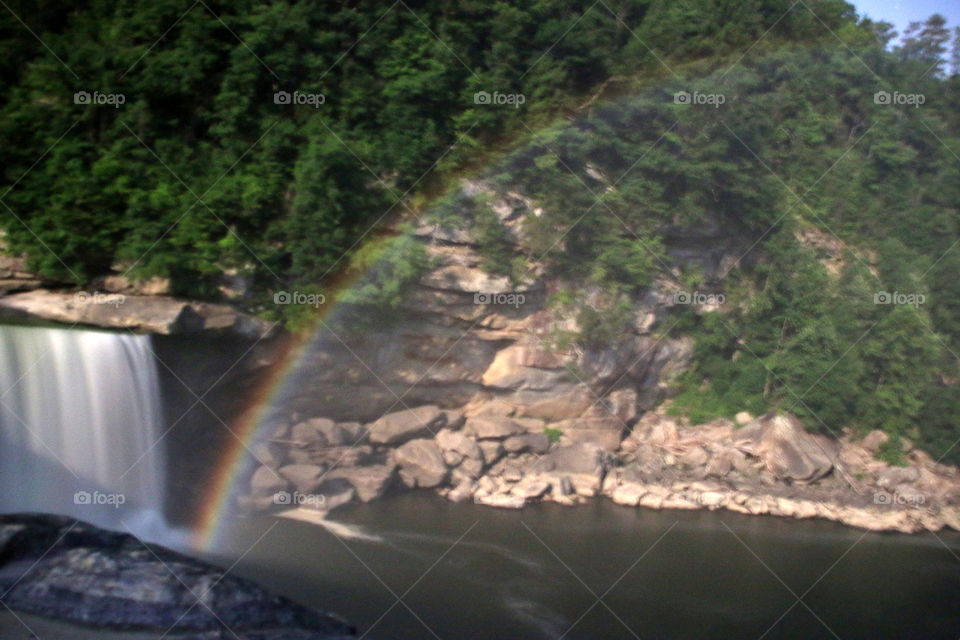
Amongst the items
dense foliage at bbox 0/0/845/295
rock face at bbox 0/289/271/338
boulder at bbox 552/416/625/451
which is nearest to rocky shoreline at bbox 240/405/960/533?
boulder at bbox 552/416/625/451

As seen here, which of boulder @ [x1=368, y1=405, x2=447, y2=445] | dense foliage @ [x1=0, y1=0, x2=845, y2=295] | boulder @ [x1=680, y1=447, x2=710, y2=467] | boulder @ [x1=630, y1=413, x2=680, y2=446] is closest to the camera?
dense foliage @ [x1=0, y1=0, x2=845, y2=295]

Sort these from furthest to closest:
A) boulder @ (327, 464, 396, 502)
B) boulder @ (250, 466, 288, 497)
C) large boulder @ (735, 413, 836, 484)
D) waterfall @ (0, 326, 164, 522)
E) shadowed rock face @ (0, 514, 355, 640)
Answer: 1. large boulder @ (735, 413, 836, 484)
2. boulder @ (327, 464, 396, 502)
3. boulder @ (250, 466, 288, 497)
4. waterfall @ (0, 326, 164, 522)
5. shadowed rock face @ (0, 514, 355, 640)

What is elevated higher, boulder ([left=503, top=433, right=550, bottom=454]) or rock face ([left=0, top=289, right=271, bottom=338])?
rock face ([left=0, top=289, right=271, bottom=338])

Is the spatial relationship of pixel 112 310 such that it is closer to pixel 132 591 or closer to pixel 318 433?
pixel 318 433

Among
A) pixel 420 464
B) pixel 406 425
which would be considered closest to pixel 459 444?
pixel 420 464

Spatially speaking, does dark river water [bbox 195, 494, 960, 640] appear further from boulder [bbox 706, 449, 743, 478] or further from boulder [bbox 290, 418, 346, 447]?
boulder [bbox 290, 418, 346, 447]

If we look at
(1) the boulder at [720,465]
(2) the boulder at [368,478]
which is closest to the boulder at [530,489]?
(2) the boulder at [368,478]
